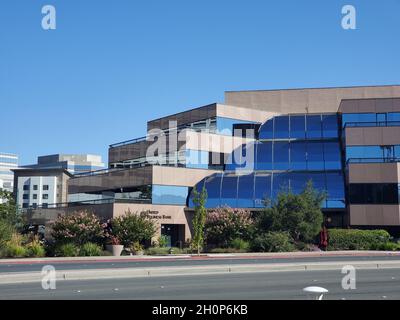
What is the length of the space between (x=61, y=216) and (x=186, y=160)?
15517mm

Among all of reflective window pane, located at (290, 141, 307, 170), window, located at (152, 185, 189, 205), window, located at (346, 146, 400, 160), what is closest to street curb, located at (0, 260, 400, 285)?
window, located at (152, 185, 189, 205)

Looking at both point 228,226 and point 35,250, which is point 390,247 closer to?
point 228,226

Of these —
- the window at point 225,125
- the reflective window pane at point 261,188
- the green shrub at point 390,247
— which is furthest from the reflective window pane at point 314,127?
the green shrub at point 390,247

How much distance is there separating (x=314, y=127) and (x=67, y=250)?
29789 mm

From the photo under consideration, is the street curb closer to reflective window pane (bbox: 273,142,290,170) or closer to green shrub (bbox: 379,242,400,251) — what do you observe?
green shrub (bbox: 379,242,400,251)

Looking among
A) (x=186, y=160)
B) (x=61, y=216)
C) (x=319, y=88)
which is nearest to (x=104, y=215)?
(x=61, y=216)

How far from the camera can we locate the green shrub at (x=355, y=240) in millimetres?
40250

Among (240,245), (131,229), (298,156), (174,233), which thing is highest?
(298,156)

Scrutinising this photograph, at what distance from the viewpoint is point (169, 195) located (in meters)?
46.5

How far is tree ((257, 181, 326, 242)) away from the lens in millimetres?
38531

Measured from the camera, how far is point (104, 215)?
42.4m

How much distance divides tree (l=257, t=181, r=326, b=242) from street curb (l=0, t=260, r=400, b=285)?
12.8 m

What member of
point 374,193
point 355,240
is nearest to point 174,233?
point 355,240
